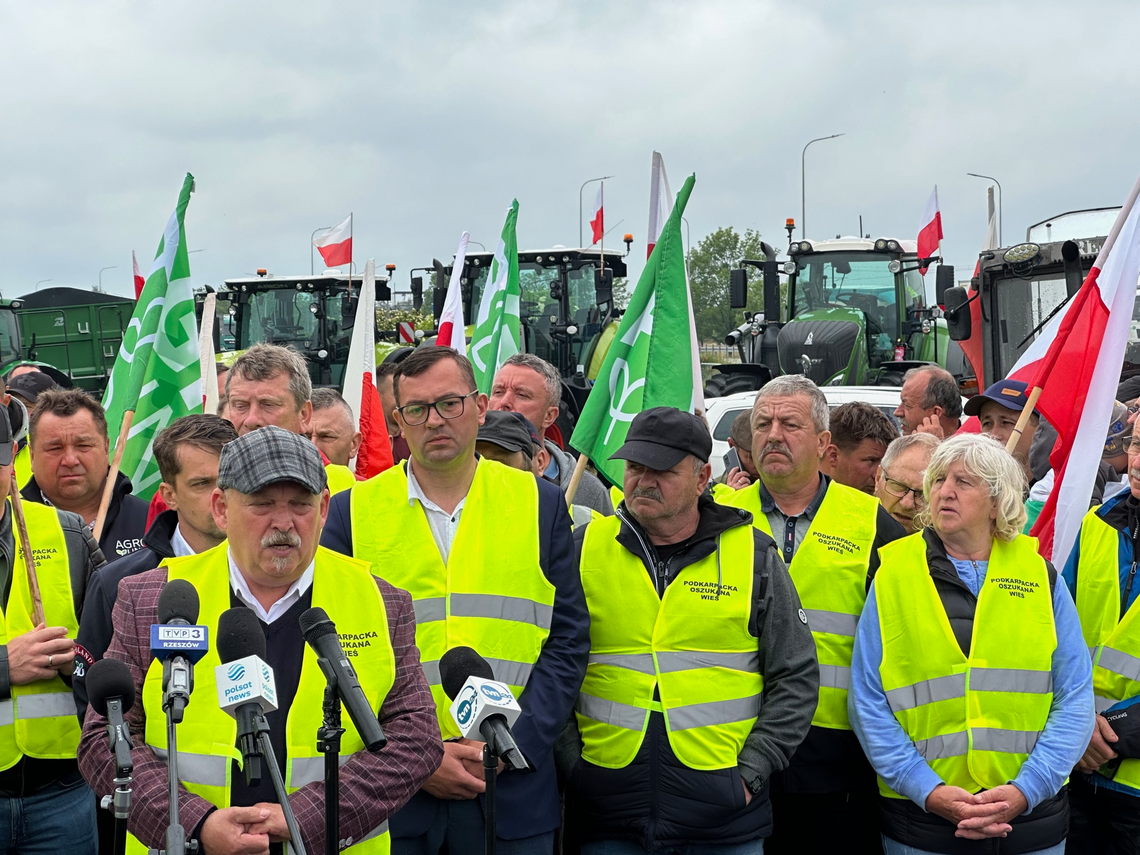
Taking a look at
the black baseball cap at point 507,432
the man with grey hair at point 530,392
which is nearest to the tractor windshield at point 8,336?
the man with grey hair at point 530,392

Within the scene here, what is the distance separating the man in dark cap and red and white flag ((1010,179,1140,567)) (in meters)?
1.62

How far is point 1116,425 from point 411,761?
4.78 meters

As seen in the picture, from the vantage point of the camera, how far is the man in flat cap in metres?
3.11

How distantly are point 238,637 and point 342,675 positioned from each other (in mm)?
315

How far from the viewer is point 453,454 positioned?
12.8 ft

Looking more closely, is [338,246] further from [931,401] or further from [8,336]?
[8,336]

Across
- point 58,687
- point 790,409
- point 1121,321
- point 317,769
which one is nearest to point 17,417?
point 58,687

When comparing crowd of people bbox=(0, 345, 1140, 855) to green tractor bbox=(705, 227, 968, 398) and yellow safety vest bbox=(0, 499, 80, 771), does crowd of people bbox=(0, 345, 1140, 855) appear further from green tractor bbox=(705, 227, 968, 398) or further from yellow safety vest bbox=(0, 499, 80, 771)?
green tractor bbox=(705, 227, 968, 398)

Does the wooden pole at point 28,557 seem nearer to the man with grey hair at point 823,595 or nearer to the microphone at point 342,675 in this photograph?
the microphone at point 342,675

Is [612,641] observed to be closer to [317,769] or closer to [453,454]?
[453,454]

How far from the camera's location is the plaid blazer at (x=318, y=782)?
3061mm

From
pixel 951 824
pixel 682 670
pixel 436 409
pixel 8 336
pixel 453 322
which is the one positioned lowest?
pixel 951 824

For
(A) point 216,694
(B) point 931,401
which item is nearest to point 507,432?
(A) point 216,694

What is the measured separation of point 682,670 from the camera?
385 cm
